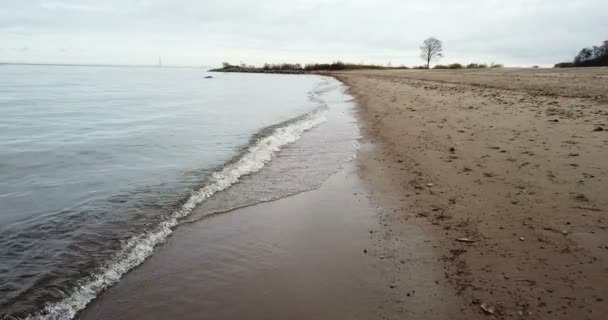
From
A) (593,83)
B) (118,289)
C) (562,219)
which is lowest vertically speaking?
(118,289)

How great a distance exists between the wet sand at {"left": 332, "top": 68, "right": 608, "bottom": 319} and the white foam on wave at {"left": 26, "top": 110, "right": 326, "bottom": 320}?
2.99 meters

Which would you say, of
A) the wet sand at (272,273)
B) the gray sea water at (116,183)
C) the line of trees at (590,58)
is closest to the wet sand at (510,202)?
the wet sand at (272,273)

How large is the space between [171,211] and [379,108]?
1339 centimetres

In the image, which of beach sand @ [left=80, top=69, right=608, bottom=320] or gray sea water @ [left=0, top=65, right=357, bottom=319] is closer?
beach sand @ [left=80, top=69, right=608, bottom=320]

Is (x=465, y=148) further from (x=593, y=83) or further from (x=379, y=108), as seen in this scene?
(x=593, y=83)

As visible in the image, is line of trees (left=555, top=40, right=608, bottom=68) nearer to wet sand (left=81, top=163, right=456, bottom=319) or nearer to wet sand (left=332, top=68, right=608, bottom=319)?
wet sand (left=332, top=68, right=608, bottom=319)

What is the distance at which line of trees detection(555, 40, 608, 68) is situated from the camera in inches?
1636

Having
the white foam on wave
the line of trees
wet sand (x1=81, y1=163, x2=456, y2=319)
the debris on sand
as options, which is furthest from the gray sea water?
the line of trees

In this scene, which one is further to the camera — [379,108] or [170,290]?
[379,108]

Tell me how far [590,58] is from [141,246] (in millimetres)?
57662

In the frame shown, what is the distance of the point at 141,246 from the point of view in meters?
5.25

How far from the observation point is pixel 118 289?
4250mm

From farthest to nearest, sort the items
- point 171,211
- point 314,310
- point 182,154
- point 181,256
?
point 182,154, point 171,211, point 181,256, point 314,310

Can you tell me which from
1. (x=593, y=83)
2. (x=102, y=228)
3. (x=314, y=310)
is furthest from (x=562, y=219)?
(x=593, y=83)
